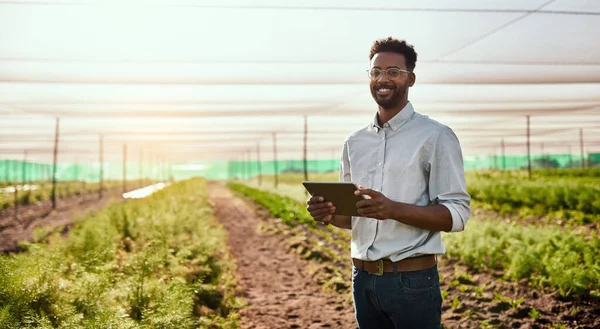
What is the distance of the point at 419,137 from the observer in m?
2.00

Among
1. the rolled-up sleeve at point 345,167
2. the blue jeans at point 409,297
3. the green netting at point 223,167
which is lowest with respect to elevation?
the blue jeans at point 409,297

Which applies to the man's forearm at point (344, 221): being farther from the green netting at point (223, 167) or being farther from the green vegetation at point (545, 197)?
the green netting at point (223, 167)

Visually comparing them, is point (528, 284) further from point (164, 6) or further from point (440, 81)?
point (164, 6)

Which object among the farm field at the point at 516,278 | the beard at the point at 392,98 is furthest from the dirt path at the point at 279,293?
the beard at the point at 392,98

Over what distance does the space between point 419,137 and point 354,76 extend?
5385 mm

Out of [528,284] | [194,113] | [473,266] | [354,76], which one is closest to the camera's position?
[528,284]

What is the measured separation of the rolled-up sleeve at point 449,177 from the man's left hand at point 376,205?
0.23 metres

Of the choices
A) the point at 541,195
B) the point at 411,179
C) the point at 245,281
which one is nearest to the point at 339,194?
the point at 411,179

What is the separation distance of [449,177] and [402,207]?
240 millimetres

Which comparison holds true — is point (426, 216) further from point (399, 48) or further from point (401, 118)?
point (399, 48)

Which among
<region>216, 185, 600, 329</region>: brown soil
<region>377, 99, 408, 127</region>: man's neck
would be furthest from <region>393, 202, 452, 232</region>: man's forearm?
<region>216, 185, 600, 329</region>: brown soil

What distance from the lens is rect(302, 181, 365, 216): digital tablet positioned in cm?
188

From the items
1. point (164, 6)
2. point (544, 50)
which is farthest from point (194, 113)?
point (544, 50)

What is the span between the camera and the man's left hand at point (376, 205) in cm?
182
